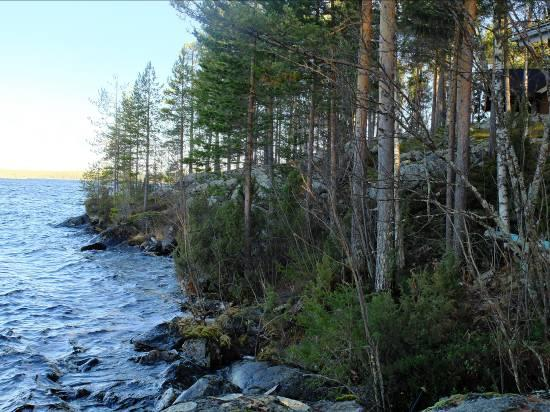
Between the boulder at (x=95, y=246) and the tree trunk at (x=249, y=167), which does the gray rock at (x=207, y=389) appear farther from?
the boulder at (x=95, y=246)

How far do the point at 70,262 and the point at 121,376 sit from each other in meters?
15.0

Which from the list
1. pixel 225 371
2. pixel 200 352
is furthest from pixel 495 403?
pixel 200 352

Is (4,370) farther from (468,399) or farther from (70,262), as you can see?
(70,262)

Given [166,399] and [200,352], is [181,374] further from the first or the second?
[166,399]

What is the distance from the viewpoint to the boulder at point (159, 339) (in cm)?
1098

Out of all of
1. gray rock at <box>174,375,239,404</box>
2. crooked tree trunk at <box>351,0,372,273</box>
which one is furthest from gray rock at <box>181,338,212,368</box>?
crooked tree trunk at <box>351,0,372,273</box>

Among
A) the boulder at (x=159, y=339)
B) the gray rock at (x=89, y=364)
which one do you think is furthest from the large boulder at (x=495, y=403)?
the boulder at (x=159, y=339)

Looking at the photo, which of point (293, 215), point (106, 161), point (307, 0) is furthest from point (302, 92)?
point (106, 161)

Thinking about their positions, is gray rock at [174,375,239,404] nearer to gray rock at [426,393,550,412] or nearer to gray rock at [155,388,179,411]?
gray rock at [155,388,179,411]

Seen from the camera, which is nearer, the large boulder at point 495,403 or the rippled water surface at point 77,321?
the large boulder at point 495,403

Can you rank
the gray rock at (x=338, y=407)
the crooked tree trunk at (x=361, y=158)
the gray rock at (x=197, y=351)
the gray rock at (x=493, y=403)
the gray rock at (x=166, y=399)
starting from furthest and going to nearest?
the gray rock at (x=197, y=351) → the gray rock at (x=166, y=399) → the gray rock at (x=338, y=407) → the gray rock at (x=493, y=403) → the crooked tree trunk at (x=361, y=158)

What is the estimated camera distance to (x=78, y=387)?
873 centimetres

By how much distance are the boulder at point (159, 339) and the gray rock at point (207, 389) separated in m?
3.60

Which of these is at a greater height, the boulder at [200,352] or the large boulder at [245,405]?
the large boulder at [245,405]
